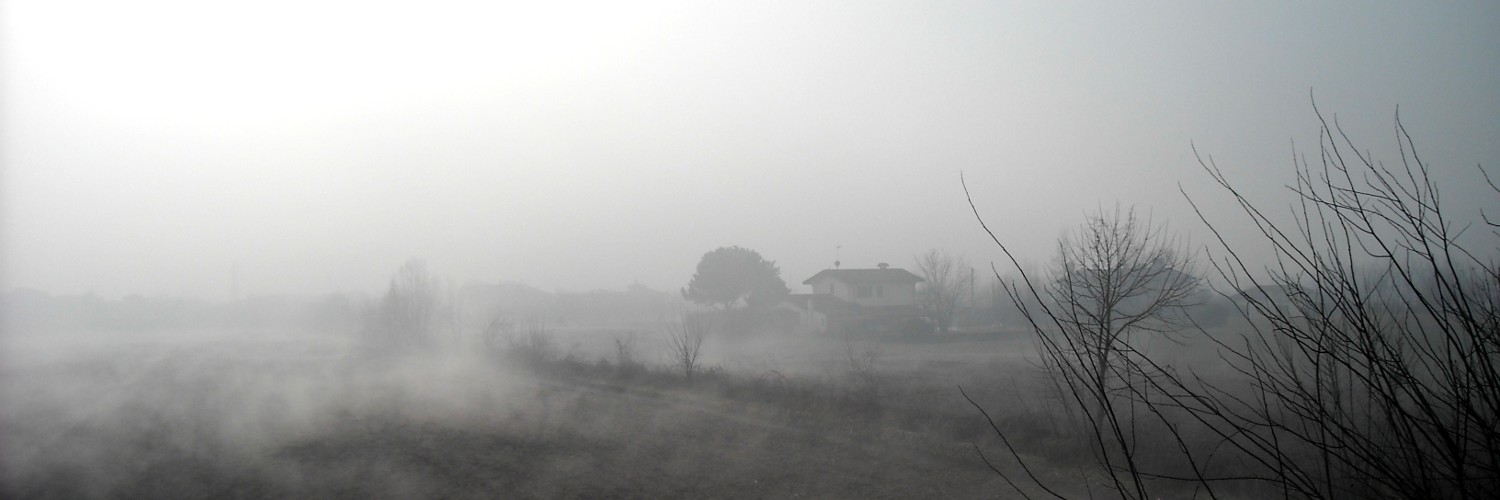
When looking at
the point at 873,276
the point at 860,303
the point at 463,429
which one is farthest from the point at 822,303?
the point at 463,429

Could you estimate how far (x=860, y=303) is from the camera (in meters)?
53.3

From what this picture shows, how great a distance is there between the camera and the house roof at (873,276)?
177 feet

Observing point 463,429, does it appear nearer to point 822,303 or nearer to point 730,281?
point 822,303

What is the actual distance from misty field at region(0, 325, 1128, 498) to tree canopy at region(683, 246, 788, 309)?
32284 millimetres

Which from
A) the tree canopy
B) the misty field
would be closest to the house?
the tree canopy

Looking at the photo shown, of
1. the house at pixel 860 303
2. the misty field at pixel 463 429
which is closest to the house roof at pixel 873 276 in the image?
the house at pixel 860 303

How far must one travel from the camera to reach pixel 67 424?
14.5 metres

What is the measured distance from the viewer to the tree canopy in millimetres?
57781

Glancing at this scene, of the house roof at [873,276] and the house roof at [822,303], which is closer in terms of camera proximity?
the house roof at [822,303]

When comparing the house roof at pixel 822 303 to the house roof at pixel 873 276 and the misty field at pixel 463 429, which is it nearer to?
the house roof at pixel 873 276

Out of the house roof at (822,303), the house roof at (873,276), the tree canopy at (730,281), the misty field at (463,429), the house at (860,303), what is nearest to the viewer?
the misty field at (463,429)

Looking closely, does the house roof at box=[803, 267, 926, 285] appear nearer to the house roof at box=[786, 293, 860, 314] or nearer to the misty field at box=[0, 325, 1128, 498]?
the house roof at box=[786, 293, 860, 314]

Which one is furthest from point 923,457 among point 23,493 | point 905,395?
point 23,493

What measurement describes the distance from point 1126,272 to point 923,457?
5066 millimetres
